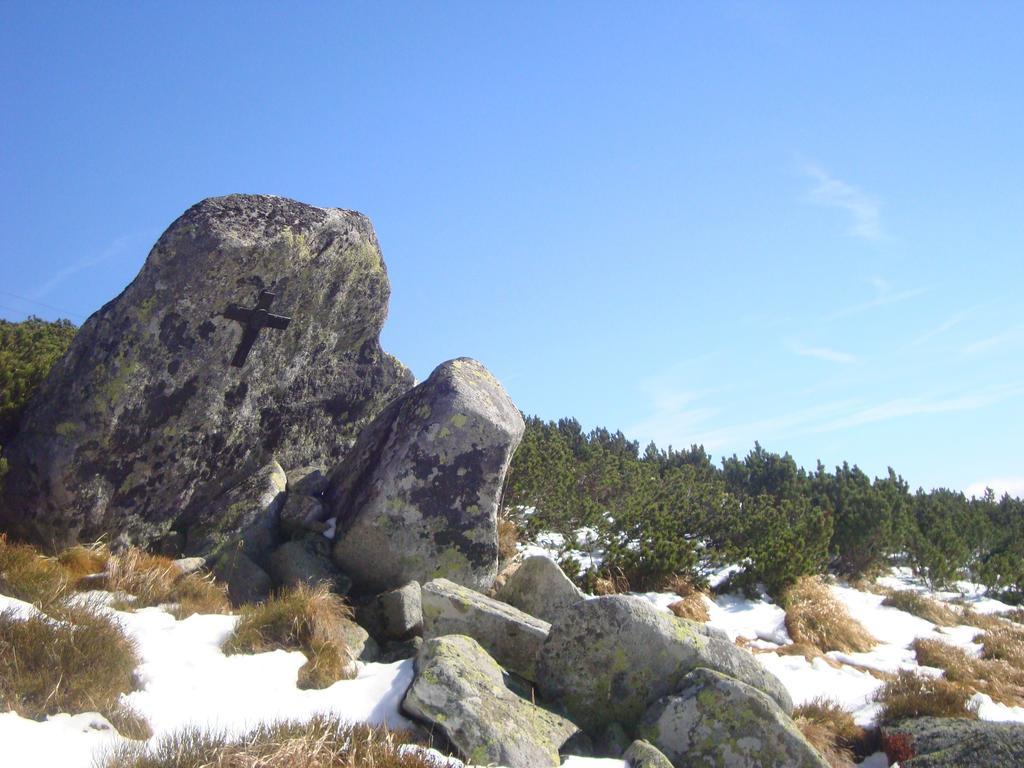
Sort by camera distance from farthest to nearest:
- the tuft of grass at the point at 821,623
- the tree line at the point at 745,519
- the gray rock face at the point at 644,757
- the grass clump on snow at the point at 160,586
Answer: the tree line at the point at 745,519
the tuft of grass at the point at 821,623
the grass clump on snow at the point at 160,586
the gray rock face at the point at 644,757

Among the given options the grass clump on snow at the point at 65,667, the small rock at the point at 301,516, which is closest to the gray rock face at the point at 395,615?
the small rock at the point at 301,516

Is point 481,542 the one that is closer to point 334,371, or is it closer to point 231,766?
point 334,371

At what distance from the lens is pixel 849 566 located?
548 inches

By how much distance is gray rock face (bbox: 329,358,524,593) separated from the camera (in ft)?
25.5

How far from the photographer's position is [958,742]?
6.30 meters

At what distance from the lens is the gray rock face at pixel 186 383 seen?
7227 mm

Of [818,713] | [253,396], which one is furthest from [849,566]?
[253,396]

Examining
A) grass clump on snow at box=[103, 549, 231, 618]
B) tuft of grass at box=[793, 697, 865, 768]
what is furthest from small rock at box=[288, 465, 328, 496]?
tuft of grass at box=[793, 697, 865, 768]

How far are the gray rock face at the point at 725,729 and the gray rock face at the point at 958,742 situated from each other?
1317mm

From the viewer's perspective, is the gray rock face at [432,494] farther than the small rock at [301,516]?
No

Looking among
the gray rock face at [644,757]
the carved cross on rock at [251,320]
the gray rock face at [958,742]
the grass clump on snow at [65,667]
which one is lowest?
the grass clump on snow at [65,667]

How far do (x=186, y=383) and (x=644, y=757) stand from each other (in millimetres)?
5556

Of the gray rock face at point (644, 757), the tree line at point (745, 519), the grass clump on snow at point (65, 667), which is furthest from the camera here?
the tree line at point (745, 519)

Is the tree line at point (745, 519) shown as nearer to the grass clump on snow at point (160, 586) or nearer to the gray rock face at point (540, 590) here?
the gray rock face at point (540, 590)
